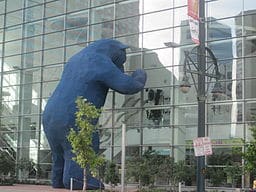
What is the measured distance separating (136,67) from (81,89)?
6.38 m

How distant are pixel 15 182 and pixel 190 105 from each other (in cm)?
1158

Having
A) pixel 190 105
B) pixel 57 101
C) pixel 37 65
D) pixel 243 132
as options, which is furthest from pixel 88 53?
pixel 37 65

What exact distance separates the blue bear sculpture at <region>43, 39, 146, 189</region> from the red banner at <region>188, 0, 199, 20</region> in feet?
30.2

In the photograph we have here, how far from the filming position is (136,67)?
2892 cm

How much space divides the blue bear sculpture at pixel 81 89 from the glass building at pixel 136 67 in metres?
4.04

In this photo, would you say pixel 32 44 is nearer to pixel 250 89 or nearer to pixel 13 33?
pixel 13 33

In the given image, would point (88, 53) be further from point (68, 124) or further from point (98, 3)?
point (98, 3)

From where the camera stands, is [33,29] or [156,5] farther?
[33,29]

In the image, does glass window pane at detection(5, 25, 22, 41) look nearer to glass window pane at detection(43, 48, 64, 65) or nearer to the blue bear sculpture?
glass window pane at detection(43, 48, 64, 65)

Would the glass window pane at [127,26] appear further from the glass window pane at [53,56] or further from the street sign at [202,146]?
the street sign at [202,146]

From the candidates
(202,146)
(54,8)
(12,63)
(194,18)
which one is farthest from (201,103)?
(12,63)

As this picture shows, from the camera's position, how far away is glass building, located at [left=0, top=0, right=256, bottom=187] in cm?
2508

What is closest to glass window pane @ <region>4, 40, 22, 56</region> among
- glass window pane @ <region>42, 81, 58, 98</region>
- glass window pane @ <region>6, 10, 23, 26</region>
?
glass window pane @ <region>6, 10, 23, 26</region>

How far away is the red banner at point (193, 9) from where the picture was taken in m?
13.7
